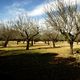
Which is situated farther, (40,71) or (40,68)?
(40,68)

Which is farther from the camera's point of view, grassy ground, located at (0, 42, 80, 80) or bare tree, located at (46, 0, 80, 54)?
bare tree, located at (46, 0, 80, 54)

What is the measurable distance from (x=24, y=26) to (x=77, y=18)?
23578mm

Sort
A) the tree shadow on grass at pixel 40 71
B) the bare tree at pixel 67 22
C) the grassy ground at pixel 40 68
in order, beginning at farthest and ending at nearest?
the bare tree at pixel 67 22 → the grassy ground at pixel 40 68 → the tree shadow on grass at pixel 40 71

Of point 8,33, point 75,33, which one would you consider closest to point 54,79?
point 75,33

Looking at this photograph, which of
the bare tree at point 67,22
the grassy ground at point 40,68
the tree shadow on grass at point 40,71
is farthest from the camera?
the bare tree at point 67,22

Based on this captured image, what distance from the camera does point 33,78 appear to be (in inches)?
668

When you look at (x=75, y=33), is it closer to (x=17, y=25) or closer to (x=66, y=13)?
(x=66, y=13)

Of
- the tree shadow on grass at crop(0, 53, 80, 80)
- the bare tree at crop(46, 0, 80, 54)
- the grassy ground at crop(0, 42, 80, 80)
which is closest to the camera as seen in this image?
the tree shadow on grass at crop(0, 53, 80, 80)

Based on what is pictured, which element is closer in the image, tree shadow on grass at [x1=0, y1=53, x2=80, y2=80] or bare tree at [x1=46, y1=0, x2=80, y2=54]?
tree shadow on grass at [x1=0, y1=53, x2=80, y2=80]

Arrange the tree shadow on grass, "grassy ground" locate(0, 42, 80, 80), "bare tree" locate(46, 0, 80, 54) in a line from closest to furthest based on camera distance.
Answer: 1. the tree shadow on grass
2. "grassy ground" locate(0, 42, 80, 80)
3. "bare tree" locate(46, 0, 80, 54)

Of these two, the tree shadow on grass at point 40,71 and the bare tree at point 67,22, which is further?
the bare tree at point 67,22

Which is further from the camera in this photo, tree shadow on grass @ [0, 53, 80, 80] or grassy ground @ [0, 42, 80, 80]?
grassy ground @ [0, 42, 80, 80]

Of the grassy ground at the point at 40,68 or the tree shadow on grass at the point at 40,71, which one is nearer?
the tree shadow on grass at the point at 40,71

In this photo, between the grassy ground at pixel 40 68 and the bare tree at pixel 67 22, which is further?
the bare tree at pixel 67 22
